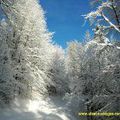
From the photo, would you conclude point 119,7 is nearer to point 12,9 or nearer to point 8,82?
point 12,9

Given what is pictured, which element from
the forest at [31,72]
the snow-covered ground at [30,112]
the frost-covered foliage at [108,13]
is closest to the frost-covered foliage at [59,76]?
the forest at [31,72]

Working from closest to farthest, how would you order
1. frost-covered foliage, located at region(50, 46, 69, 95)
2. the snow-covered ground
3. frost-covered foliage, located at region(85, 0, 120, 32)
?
frost-covered foliage, located at region(85, 0, 120, 32)
the snow-covered ground
frost-covered foliage, located at region(50, 46, 69, 95)

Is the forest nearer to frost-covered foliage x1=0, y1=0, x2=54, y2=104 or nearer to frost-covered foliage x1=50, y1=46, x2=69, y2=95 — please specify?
frost-covered foliage x1=0, y1=0, x2=54, y2=104

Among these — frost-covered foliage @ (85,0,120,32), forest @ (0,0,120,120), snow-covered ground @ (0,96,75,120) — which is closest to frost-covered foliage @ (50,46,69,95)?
forest @ (0,0,120,120)

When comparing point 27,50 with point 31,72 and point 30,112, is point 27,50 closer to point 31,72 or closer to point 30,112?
point 31,72

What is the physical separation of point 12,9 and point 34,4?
61.9 feet

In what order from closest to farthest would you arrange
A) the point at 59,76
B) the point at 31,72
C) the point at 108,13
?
the point at 108,13 → the point at 31,72 → the point at 59,76

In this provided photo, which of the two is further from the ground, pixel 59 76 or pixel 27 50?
pixel 59 76

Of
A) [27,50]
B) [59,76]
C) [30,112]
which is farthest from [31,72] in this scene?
[59,76]

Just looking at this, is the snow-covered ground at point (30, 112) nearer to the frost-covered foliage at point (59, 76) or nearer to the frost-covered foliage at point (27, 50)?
the frost-covered foliage at point (27, 50)

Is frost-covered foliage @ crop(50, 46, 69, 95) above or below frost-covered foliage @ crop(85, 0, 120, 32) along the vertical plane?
above

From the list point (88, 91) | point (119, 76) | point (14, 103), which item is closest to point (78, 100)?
point (88, 91)

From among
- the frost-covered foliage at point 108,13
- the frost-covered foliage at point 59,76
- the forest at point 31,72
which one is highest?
the frost-covered foliage at point 59,76

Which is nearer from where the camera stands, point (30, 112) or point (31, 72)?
point (30, 112)
